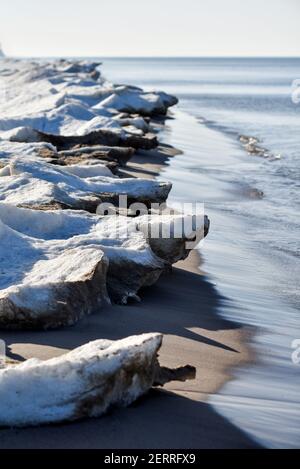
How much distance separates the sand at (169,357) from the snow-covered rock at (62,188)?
1.12 m

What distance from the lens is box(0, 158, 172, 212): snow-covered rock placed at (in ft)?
23.7

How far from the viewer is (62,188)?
7668mm

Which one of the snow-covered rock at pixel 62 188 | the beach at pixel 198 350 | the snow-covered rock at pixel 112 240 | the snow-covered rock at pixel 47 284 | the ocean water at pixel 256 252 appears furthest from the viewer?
the snow-covered rock at pixel 62 188

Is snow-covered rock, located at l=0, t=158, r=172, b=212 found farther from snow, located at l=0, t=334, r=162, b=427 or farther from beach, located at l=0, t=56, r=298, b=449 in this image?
snow, located at l=0, t=334, r=162, b=427

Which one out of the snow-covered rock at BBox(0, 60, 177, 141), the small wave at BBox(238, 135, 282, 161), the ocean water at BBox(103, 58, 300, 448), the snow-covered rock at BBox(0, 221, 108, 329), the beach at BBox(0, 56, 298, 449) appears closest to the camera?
the beach at BBox(0, 56, 298, 449)

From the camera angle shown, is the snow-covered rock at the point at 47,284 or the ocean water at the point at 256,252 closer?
the ocean water at the point at 256,252

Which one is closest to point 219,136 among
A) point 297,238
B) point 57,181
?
point 297,238

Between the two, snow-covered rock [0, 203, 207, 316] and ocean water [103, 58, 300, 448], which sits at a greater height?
snow-covered rock [0, 203, 207, 316]

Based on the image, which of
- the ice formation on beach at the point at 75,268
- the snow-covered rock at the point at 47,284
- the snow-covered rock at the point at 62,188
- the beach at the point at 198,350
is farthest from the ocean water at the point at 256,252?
the snow-covered rock at the point at 47,284

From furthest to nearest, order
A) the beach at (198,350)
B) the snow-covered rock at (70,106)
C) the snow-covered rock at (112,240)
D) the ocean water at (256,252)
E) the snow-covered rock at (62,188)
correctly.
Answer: the snow-covered rock at (70,106) < the snow-covered rock at (62,188) < the snow-covered rock at (112,240) < the ocean water at (256,252) < the beach at (198,350)

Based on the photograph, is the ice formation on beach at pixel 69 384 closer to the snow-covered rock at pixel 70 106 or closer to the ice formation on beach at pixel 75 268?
the ice formation on beach at pixel 75 268

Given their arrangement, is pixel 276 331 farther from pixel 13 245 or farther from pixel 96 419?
pixel 96 419

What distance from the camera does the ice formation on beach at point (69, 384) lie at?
12.0 feet

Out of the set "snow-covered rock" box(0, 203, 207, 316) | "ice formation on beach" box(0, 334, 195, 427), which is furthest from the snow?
"snow-covered rock" box(0, 203, 207, 316)
